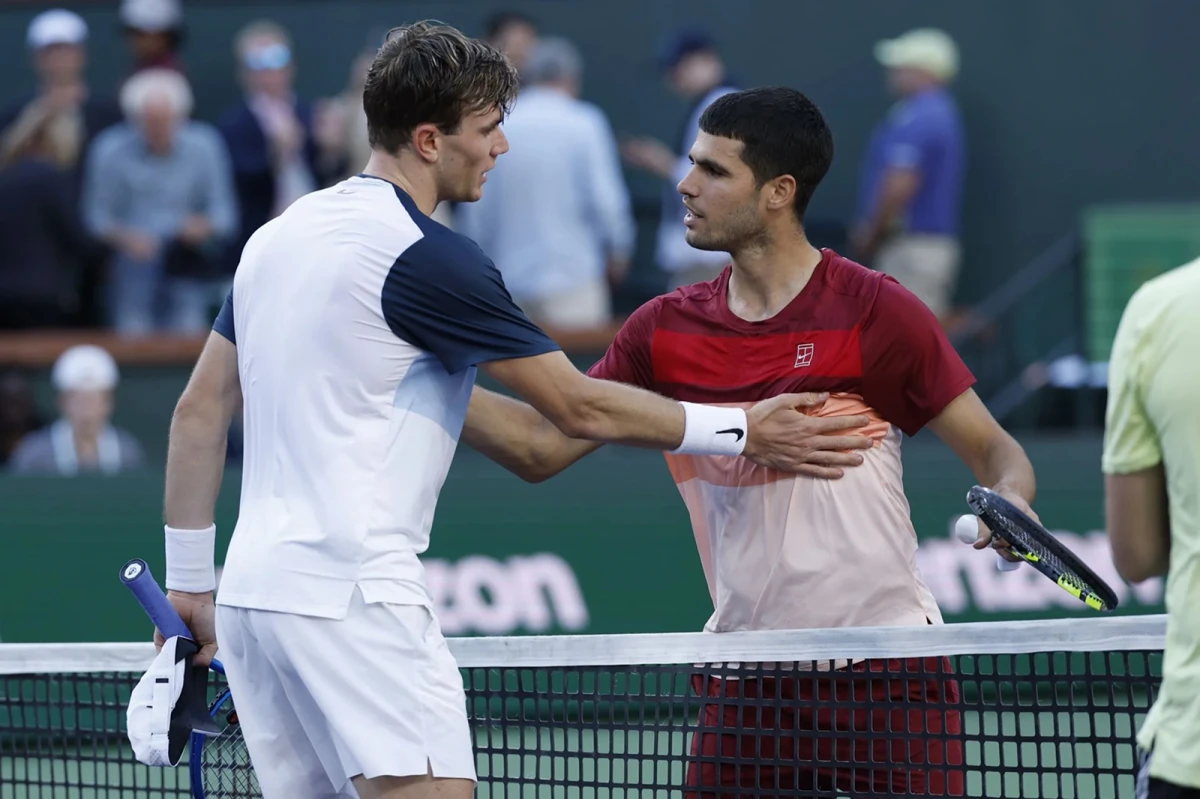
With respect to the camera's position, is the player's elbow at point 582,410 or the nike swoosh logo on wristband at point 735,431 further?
the nike swoosh logo on wristband at point 735,431

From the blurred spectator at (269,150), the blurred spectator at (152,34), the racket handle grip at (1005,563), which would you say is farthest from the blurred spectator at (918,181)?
the racket handle grip at (1005,563)

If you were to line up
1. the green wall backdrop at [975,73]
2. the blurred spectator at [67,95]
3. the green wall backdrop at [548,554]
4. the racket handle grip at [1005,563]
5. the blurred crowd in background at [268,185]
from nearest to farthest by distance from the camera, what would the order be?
1. the racket handle grip at [1005,563]
2. the green wall backdrop at [548,554]
3. the blurred crowd in background at [268,185]
4. the blurred spectator at [67,95]
5. the green wall backdrop at [975,73]

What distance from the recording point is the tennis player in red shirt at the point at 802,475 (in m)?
3.83

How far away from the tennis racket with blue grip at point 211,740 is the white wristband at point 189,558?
0.05 m

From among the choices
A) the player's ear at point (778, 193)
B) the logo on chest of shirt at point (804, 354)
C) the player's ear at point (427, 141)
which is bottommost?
the logo on chest of shirt at point (804, 354)

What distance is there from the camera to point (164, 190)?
9969 millimetres

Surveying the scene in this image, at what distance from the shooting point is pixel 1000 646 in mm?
3664

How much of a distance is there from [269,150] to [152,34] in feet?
3.62

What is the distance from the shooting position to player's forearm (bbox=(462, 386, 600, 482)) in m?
4.04

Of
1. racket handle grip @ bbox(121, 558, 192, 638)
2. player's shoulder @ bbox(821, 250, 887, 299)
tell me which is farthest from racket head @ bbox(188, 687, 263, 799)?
player's shoulder @ bbox(821, 250, 887, 299)

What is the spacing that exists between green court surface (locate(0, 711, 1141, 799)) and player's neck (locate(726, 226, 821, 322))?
0.97m

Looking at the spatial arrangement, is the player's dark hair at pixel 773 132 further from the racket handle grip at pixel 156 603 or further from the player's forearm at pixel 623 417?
the racket handle grip at pixel 156 603

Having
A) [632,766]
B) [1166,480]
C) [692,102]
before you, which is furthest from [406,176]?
[692,102]

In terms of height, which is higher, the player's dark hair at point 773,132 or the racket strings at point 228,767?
the player's dark hair at point 773,132
